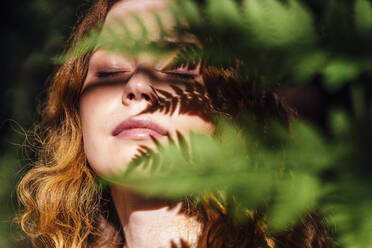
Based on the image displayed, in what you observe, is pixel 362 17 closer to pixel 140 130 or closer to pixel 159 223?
pixel 140 130

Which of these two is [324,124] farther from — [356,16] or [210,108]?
[356,16]

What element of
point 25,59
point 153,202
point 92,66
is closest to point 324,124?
point 153,202

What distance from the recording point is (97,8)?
4.46 feet

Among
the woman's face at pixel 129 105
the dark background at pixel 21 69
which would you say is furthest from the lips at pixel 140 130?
the dark background at pixel 21 69

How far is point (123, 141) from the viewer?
3.22 ft

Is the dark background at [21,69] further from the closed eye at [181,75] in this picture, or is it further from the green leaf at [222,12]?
the green leaf at [222,12]

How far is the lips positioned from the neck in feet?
0.73

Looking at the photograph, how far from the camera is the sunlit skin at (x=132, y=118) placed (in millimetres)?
948

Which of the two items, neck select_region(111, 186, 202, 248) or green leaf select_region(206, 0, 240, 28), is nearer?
green leaf select_region(206, 0, 240, 28)

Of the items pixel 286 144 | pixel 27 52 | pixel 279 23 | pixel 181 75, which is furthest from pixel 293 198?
pixel 27 52

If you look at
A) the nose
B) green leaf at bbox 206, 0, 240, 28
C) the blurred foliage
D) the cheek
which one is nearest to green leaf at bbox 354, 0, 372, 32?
the blurred foliage

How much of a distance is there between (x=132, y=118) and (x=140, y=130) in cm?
4

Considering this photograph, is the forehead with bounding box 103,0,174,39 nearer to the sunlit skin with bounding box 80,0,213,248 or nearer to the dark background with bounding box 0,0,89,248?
the sunlit skin with bounding box 80,0,213,248

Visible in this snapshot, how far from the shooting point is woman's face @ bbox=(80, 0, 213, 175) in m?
0.91
